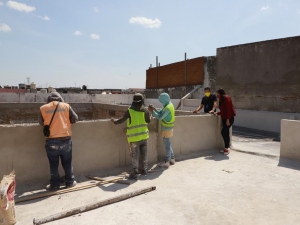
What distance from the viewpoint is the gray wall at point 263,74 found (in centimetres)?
1400

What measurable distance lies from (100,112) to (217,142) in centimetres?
780

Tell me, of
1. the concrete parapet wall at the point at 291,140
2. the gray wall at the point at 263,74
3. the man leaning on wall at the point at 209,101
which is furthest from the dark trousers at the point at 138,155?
the gray wall at the point at 263,74

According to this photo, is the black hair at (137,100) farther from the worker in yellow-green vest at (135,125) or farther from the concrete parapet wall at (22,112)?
the concrete parapet wall at (22,112)

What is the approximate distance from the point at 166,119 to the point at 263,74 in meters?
12.3

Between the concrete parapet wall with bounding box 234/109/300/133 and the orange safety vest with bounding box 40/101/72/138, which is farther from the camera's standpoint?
the concrete parapet wall with bounding box 234/109/300/133

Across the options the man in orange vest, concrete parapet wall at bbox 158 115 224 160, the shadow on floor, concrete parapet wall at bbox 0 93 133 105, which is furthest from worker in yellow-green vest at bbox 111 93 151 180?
concrete parapet wall at bbox 0 93 133 105

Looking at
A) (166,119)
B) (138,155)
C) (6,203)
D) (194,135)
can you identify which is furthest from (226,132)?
(6,203)

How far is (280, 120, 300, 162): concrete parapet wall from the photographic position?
607cm

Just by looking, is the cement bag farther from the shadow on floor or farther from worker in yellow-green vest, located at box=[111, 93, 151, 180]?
the shadow on floor

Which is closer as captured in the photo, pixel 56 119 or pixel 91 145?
pixel 56 119

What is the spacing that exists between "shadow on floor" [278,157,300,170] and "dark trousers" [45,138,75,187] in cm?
480

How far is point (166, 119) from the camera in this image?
222 inches

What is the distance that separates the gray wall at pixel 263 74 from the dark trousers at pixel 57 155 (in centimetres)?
1359

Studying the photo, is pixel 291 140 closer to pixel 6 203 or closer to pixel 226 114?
pixel 226 114
